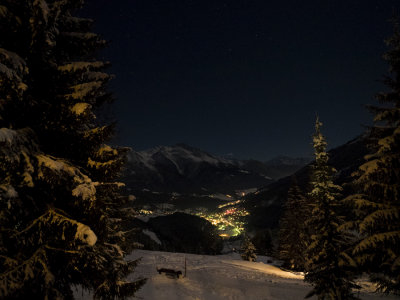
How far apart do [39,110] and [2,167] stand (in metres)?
1.67

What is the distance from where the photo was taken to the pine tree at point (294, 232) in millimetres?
35844

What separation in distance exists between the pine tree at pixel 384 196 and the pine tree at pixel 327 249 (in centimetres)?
396

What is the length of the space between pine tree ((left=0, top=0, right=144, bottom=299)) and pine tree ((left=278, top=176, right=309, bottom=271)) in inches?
1355

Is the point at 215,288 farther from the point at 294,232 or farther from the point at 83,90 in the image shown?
the point at 294,232

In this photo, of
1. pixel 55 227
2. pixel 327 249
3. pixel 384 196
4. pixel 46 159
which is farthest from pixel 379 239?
pixel 46 159

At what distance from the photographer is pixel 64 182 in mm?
5852

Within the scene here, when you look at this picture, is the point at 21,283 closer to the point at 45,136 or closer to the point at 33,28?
the point at 45,136

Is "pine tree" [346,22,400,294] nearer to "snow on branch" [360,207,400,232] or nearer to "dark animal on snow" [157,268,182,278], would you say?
"snow on branch" [360,207,400,232]

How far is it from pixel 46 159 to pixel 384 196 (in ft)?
41.5

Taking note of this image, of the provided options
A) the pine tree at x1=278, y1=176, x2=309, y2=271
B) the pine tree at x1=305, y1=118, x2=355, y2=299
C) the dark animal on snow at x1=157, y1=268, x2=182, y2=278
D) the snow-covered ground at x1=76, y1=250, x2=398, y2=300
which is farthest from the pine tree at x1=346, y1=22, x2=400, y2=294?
the pine tree at x1=278, y1=176, x2=309, y2=271

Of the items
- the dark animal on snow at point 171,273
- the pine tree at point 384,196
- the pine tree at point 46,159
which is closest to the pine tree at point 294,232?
the dark animal on snow at point 171,273

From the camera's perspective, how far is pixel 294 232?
37.0 m

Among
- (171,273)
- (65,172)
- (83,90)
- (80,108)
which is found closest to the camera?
(65,172)

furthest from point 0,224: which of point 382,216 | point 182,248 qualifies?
point 182,248
